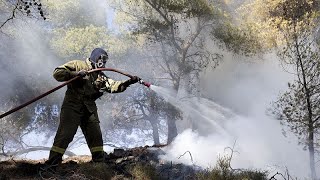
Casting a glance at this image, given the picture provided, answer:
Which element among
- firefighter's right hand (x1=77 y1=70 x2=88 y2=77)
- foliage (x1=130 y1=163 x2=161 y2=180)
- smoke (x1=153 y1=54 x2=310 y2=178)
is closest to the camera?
foliage (x1=130 y1=163 x2=161 y2=180)

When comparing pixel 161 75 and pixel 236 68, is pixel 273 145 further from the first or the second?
pixel 161 75

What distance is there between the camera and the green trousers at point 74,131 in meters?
4.91

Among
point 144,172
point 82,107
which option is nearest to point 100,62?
point 82,107

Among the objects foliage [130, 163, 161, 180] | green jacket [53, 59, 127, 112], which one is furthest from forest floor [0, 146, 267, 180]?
green jacket [53, 59, 127, 112]

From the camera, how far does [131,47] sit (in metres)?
16.1

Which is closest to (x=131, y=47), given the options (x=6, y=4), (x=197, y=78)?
(x=197, y=78)

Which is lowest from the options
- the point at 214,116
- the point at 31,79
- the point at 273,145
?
the point at 273,145

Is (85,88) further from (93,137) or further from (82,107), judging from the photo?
(93,137)

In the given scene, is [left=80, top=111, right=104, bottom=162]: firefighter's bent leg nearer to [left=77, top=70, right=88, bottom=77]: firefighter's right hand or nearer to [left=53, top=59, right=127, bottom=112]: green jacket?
[left=53, top=59, right=127, bottom=112]: green jacket

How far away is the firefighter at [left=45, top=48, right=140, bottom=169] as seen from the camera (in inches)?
197

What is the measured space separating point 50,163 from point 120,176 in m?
1.03

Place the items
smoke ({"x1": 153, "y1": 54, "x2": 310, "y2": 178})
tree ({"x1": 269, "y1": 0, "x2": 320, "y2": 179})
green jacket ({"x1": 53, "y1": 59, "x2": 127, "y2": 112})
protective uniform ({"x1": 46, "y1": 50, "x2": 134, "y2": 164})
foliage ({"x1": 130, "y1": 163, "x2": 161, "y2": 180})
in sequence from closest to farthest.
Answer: foliage ({"x1": 130, "y1": 163, "x2": 161, "y2": 180}) < protective uniform ({"x1": 46, "y1": 50, "x2": 134, "y2": 164}) < green jacket ({"x1": 53, "y1": 59, "x2": 127, "y2": 112}) < tree ({"x1": 269, "y1": 0, "x2": 320, "y2": 179}) < smoke ({"x1": 153, "y1": 54, "x2": 310, "y2": 178})

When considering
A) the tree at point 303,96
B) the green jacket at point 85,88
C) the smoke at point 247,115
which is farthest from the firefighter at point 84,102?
the tree at point 303,96

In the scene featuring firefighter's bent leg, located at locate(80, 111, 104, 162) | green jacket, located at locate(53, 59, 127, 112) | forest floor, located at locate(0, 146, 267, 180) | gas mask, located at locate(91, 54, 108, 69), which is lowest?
forest floor, located at locate(0, 146, 267, 180)
